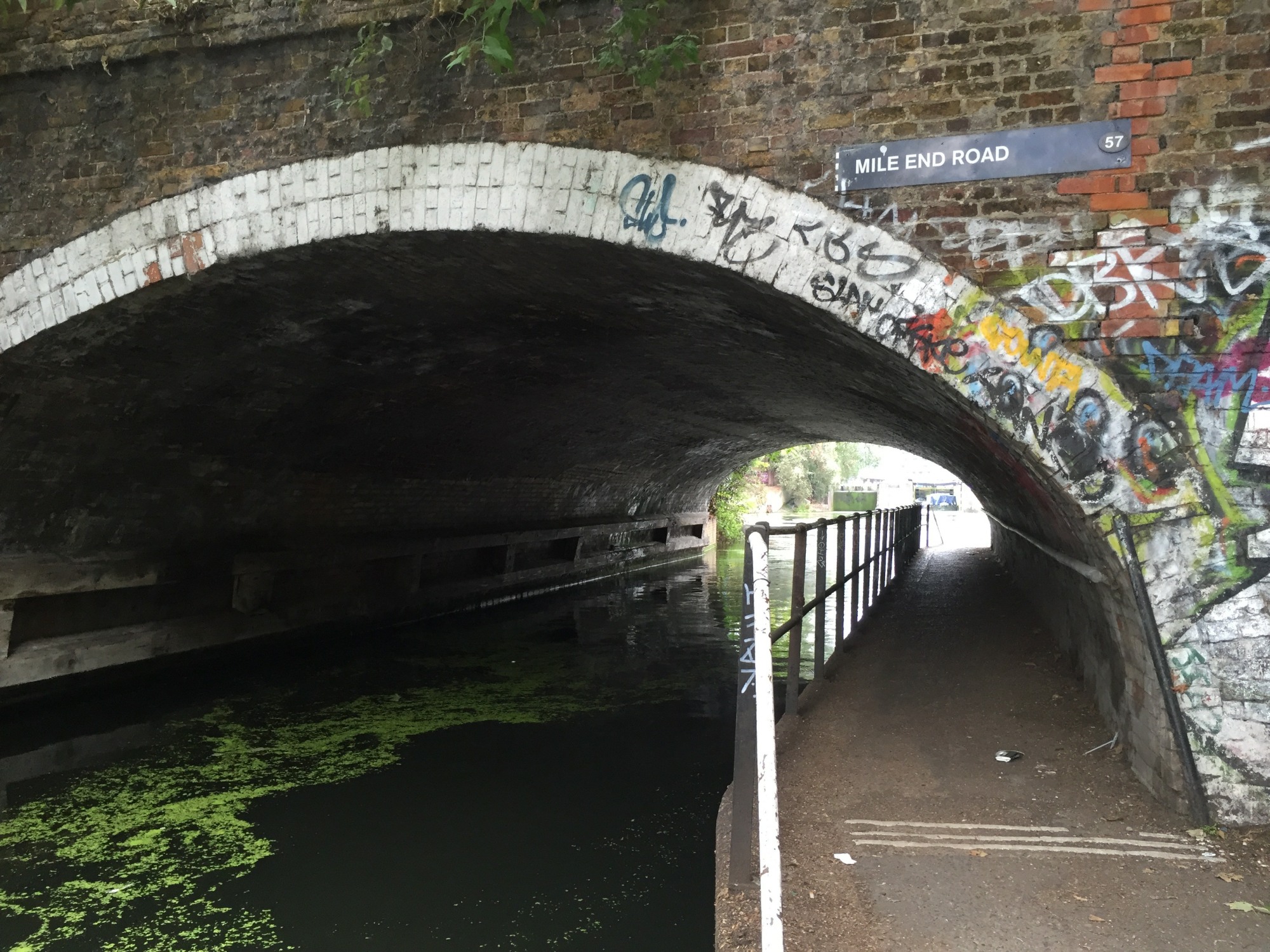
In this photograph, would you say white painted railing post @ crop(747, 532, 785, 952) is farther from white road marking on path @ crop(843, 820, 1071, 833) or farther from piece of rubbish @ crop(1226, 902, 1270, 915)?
piece of rubbish @ crop(1226, 902, 1270, 915)

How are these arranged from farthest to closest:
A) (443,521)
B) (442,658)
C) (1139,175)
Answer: (443,521), (442,658), (1139,175)

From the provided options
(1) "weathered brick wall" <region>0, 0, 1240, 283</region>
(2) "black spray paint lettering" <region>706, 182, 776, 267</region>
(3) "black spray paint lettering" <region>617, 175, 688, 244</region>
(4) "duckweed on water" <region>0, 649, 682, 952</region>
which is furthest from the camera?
(3) "black spray paint lettering" <region>617, 175, 688, 244</region>

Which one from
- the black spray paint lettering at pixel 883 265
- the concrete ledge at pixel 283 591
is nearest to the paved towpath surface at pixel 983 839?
the black spray paint lettering at pixel 883 265

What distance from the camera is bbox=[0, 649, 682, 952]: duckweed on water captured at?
397 cm

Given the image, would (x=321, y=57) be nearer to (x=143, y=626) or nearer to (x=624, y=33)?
(x=624, y=33)

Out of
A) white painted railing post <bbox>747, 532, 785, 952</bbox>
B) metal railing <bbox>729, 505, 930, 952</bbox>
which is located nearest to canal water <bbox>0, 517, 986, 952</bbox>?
metal railing <bbox>729, 505, 930, 952</bbox>

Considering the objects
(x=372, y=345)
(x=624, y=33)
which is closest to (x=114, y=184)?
(x=372, y=345)

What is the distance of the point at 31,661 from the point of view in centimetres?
715

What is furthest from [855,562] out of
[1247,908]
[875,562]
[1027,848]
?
[1247,908]

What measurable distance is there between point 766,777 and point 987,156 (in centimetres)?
304

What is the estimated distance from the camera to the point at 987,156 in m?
4.12

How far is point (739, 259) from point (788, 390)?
5.35 metres

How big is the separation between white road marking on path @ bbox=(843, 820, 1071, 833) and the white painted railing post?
3.53ft

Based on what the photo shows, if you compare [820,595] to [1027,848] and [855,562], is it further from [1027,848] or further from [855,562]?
[1027,848]
